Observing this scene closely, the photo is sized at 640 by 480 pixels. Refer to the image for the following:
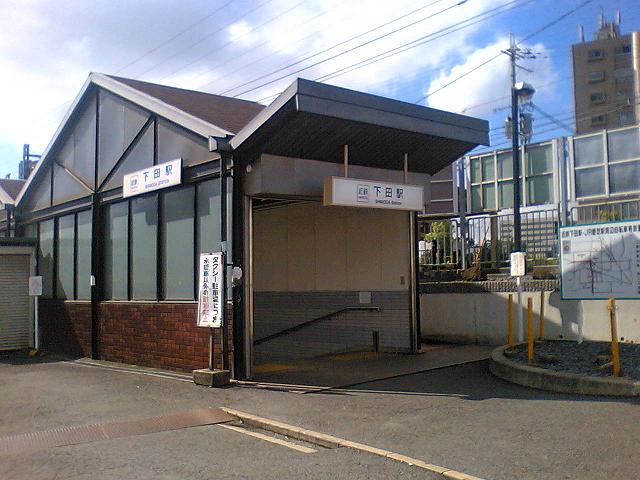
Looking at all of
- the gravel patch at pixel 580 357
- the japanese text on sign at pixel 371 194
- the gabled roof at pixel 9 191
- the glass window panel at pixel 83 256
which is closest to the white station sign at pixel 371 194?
the japanese text on sign at pixel 371 194

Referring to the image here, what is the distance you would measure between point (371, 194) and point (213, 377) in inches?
168

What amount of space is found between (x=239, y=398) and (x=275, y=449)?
290 centimetres

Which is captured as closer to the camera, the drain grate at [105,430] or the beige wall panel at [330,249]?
the drain grate at [105,430]

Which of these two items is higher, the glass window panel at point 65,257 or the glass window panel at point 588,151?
the glass window panel at point 588,151

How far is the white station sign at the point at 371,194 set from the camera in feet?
37.0

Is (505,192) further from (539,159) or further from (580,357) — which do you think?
(580,357)

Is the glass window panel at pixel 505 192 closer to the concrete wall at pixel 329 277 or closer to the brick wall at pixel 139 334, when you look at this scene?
the concrete wall at pixel 329 277

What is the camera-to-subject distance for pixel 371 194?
465 inches

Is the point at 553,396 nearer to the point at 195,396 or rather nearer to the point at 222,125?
the point at 195,396

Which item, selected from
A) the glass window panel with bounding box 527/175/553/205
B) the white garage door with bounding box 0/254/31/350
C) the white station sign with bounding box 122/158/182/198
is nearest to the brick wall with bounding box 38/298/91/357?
the white garage door with bounding box 0/254/31/350

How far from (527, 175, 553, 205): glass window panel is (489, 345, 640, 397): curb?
12178mm

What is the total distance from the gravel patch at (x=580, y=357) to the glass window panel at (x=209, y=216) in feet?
19.0

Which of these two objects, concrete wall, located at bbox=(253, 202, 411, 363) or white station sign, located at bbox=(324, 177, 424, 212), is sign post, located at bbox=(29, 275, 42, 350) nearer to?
concrete wall, located at bbox=(253, 202, 411, 363)

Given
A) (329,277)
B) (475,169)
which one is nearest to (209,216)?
(329,277)
